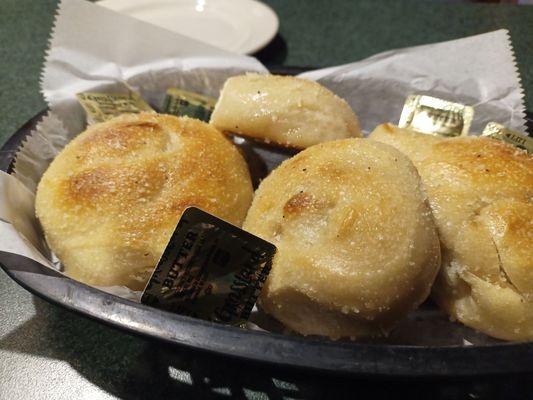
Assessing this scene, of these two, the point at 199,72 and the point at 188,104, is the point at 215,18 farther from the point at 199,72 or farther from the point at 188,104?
the point at 188,104

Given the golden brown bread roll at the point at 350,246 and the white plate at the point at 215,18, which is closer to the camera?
the golden brown bread roll at the point at 350,246

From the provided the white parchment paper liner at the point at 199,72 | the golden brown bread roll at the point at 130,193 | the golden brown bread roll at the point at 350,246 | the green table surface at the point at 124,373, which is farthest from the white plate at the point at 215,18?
the green table surface at the point at 124,373

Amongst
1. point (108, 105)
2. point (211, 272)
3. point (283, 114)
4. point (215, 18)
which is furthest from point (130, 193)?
point (215, 18)

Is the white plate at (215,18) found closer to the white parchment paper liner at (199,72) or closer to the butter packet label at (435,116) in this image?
the white parchment paper liner at (199,72)

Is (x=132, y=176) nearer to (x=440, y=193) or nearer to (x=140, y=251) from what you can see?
(x=140, y=251)

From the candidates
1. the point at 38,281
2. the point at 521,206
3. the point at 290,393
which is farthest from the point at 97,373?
the point at 521,206
